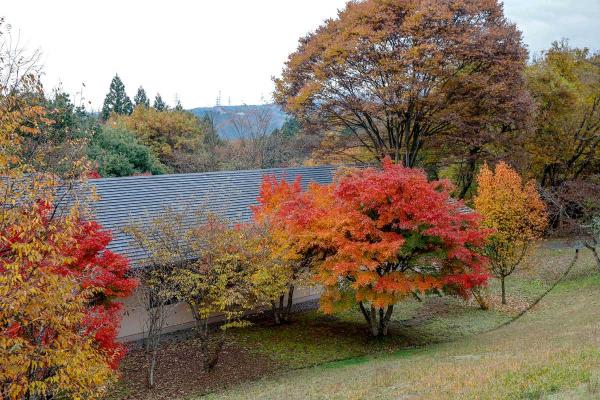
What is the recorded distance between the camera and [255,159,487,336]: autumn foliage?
1500cm

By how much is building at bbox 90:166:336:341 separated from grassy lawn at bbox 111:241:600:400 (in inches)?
107

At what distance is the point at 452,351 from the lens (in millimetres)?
15180

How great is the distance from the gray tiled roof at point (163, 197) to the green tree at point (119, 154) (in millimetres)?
10906

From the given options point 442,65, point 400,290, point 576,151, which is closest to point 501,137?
point 442,65

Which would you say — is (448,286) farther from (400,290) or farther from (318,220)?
(318,220)

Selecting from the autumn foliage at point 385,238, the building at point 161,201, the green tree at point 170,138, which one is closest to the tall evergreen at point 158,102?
the green tree at point 170,138

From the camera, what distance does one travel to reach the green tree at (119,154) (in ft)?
105

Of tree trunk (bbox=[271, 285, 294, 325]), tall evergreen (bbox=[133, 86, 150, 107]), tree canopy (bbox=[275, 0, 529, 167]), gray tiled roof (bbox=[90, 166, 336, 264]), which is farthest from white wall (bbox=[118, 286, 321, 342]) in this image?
tall evergreen (bbox=[133, 86, 150, 107])

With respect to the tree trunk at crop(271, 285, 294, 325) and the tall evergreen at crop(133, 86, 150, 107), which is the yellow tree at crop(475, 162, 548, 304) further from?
the tall evergreen at crop(133, 86, 150, 107)

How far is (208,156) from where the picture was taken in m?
44.6

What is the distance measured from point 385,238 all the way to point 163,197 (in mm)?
9952

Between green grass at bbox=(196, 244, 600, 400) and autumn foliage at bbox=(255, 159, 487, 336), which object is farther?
autumn foliage at bbox=(255, 159, 487, 336)

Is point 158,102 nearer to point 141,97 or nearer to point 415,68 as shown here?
point 141,97

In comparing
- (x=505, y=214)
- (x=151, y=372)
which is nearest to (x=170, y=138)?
(x=505, y=214)
